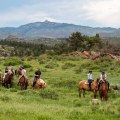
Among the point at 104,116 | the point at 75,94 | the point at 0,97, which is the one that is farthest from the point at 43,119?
the point at 75,94

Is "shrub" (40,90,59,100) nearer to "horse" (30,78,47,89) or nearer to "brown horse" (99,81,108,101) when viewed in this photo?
"brown horse" (99,81,108,101)

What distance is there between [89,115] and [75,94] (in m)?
13.0

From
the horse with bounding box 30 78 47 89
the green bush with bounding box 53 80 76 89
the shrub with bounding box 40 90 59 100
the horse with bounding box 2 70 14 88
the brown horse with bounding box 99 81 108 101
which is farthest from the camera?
the horse with bounding box 2 70 14 88

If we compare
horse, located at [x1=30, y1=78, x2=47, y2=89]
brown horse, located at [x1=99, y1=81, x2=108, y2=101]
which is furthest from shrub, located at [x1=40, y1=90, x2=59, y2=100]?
horse, located at [x1=30, y1=78, x2=47, y2=89]

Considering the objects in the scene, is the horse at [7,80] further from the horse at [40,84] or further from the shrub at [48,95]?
the shrub at [48,95]

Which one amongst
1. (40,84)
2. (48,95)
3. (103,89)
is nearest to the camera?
(48,95)

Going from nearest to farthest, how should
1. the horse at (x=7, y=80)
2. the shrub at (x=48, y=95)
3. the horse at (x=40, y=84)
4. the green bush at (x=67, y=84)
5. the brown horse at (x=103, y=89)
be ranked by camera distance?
the shrub at (x=48, y=95) → the brown horse at (x=103, y=89) → the horse at (x=40, y=84) → the green bush at (x=67, y=84) → the horse at (x=7, y=80)

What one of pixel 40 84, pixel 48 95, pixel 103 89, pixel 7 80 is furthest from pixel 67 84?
pixel 48 95

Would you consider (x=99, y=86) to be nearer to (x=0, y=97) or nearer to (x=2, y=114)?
(x=0, y=97)

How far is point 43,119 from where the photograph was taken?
16250mm

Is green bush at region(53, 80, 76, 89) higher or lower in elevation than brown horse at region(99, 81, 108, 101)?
lower

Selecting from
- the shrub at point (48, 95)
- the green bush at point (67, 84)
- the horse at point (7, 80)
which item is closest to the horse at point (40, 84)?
the green bush at point (67, 84)

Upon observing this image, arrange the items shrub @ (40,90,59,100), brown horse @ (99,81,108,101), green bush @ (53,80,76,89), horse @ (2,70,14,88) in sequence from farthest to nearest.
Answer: horse @ (2,70,14,88) → green bush @ (53,80,76,89) → brown horse @ (99,81,108,101) → shrub @ (40,90,59,100)

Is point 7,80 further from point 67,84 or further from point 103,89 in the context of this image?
point 103,89
